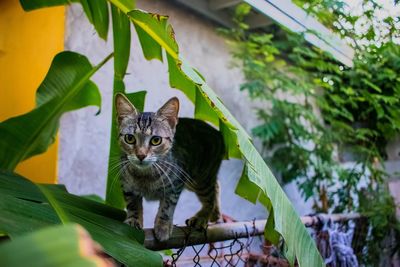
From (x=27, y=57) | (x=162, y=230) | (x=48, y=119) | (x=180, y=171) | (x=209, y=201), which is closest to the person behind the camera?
(x=162, y=230)

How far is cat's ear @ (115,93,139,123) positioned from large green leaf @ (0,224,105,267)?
1.12 meters

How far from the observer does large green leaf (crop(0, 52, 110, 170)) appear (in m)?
1.61

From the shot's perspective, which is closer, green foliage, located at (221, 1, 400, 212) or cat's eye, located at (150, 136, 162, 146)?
cat's eye, located at (150, 136, 162, 146)

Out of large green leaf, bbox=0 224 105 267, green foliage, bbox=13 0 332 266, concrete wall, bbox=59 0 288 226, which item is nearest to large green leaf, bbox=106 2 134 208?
green foliage, bbox=13 0 332 266

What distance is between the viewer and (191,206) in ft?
11.5

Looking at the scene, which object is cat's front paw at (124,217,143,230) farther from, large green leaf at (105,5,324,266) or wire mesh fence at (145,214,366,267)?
large green leaf at (105,5,324,266)

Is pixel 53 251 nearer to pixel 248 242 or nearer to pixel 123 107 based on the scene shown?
pixel 123 107

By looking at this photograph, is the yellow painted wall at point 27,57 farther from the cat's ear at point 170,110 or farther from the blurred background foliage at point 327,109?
the blurred background foliage at point 327,109

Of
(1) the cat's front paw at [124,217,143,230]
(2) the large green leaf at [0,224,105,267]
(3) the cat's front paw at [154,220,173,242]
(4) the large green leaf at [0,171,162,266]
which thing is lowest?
(1) the cat's front paw at [124,217,143,230]

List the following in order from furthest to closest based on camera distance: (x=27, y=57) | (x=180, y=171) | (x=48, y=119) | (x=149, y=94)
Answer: (x=149, y=94), (x=27, y=57), (x=48, y=119), (x=180, y=171)

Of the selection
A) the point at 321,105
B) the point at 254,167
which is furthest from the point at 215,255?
the point at 321,105

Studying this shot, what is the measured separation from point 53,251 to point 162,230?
0.96 metres

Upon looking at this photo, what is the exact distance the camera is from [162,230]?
4.37ft

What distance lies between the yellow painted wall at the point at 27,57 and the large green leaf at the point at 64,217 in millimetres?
1535
